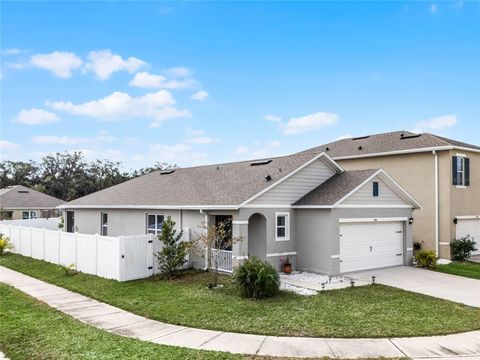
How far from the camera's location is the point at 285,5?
56.6 ft

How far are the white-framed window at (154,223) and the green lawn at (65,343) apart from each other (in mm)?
8503

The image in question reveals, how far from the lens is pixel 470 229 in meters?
20.8

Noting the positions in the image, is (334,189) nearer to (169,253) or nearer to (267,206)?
(267,206)

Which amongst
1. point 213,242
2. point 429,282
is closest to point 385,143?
point 429,282

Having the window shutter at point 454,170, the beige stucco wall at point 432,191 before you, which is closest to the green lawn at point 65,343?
the beige stucco wall at point 432,191

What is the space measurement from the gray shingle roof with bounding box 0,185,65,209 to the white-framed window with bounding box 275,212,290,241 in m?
34.5

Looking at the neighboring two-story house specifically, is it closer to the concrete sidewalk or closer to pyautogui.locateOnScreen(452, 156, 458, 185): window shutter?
pyautogui.locateOnScreen(452, 156, 458, 185): window shutter

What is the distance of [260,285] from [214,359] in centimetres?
461

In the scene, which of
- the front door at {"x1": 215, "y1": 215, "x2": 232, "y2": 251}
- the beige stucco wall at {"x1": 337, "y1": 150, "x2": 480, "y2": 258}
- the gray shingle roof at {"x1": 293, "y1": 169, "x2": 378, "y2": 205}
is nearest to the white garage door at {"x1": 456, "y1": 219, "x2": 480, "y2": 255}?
the beige stucco wall at {"x1": 337, "y1": 150, "x2": 480, "y2": 258}

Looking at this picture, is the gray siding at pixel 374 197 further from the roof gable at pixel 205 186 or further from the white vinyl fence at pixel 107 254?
the white vinyl fence at pixel 107 254

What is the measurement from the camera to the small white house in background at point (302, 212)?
14.9 m

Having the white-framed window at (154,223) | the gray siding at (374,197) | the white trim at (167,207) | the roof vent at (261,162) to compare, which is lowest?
the white-framed window at (154,223)

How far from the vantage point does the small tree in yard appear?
47.2ft

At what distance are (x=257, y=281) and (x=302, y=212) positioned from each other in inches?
212
